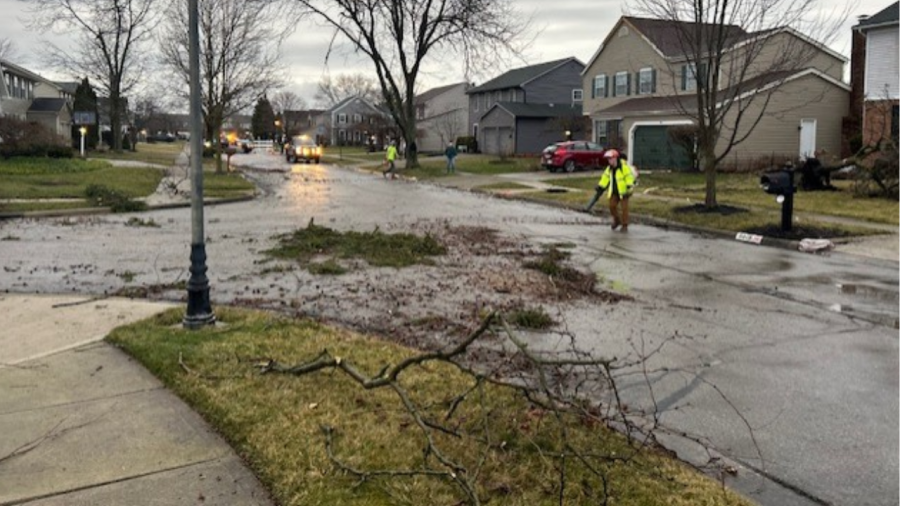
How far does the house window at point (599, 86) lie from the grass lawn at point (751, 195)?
15.7 meters

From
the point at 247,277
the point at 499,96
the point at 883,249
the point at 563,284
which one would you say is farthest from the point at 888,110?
the point at 499,96

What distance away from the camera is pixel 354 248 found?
42.5ft

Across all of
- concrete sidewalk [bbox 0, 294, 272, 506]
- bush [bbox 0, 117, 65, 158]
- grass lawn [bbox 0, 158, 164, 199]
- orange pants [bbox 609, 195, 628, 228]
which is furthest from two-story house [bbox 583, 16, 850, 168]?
bush [bbox 0, 117, 65, 158]

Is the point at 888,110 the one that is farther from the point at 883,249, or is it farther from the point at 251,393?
the point at 251,393

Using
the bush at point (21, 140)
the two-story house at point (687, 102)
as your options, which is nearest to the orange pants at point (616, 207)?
the two-story house at point (687, 102)

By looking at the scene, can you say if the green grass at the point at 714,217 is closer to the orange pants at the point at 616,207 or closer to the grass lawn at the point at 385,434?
the orange pants at the point at 616,207

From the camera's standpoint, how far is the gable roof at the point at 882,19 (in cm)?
3047

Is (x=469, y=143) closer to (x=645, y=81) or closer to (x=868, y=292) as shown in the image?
(x=645, y=81)

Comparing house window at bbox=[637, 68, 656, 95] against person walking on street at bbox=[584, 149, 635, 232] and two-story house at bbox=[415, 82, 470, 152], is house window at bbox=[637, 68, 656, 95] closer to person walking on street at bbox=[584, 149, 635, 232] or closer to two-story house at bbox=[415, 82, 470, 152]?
two-story house at bbox=[415, 82, 470, 152]

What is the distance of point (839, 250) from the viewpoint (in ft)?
47.1

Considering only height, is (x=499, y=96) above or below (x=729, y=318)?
above

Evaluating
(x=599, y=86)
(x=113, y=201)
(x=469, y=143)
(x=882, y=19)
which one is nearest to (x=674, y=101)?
(x=882, y=19)

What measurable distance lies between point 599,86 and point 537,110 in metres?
12.2

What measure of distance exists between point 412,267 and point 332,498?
7.80 metres
